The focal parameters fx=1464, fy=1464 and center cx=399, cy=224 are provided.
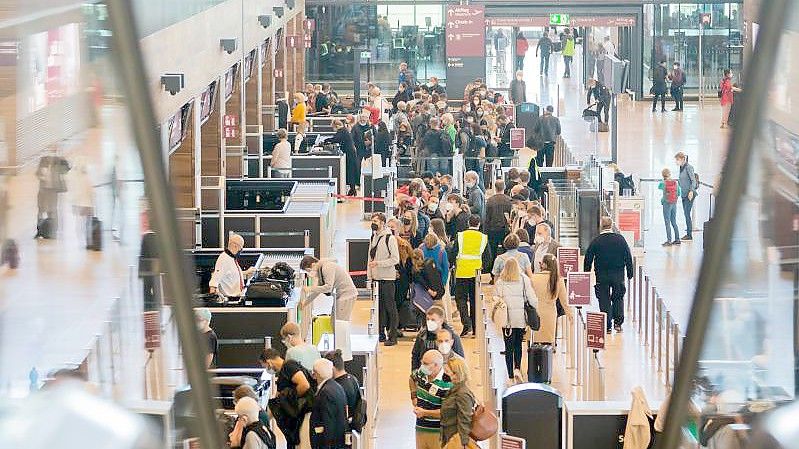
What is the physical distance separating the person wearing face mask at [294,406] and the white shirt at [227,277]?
7.91 ft

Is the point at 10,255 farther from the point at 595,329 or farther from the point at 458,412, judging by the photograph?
the point at 595,329

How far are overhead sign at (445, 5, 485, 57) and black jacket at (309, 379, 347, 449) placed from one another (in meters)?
26.8

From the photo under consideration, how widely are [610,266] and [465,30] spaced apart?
2195 centimetres

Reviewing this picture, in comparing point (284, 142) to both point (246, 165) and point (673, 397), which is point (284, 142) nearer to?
point (246, 165)

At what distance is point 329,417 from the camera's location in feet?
28.2

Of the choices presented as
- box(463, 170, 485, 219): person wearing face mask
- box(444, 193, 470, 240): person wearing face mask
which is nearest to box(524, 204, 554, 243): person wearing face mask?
box(444, 193, 470, 240): person wearing face mask

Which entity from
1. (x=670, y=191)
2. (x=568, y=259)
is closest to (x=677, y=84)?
(x=670, y=191)

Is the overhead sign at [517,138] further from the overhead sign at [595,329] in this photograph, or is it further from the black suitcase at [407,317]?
the overhead sign at [595,329]

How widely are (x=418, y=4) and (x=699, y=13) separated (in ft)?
24.5

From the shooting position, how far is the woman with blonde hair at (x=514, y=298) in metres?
11.5

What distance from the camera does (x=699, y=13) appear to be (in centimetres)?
3872

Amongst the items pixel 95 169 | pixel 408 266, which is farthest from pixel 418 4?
pixel 95 169

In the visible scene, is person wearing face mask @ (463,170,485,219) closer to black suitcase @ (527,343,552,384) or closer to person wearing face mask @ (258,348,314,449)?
black suitcase @ (527,343,552,384)

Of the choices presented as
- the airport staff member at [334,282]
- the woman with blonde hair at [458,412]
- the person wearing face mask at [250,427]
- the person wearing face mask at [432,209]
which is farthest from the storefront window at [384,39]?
the person wearing face mask at [250,427]
